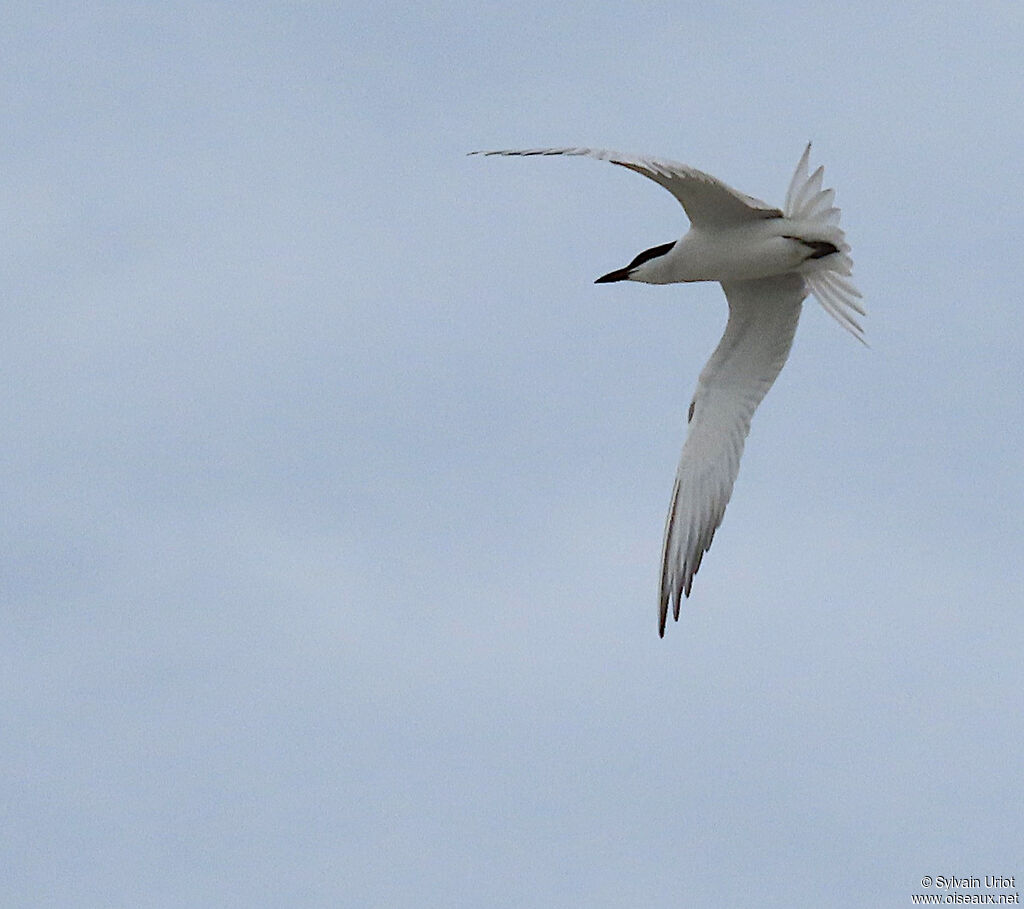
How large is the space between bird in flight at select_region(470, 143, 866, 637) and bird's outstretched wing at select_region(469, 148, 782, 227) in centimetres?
1

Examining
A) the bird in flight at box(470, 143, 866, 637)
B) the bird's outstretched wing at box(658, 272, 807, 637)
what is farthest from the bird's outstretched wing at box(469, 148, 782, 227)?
the bird's outstretched wing at box(658, 272, 807, 637)

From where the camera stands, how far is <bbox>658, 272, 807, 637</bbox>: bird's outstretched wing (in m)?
11.8

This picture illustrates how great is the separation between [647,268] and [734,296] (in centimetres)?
59

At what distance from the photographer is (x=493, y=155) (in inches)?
335

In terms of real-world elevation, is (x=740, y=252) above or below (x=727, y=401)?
above

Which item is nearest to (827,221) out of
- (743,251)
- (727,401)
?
(743,251)

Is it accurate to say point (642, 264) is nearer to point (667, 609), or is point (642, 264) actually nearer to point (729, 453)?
point (729, 453)

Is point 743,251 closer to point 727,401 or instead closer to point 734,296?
point 734,296

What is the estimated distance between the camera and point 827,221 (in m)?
11.0

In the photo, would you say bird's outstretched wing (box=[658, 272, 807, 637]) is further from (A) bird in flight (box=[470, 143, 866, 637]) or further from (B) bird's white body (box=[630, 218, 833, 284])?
(B) bird's white body (box=[630, 218, 833, 284])

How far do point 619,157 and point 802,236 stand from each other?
95.4 inches

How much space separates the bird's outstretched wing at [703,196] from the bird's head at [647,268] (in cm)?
50

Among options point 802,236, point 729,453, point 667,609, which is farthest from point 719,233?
point 667,609

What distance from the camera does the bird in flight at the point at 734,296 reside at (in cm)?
1100
